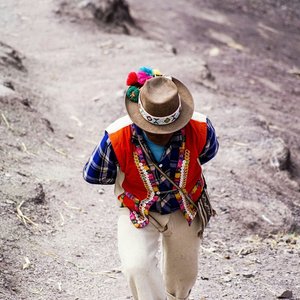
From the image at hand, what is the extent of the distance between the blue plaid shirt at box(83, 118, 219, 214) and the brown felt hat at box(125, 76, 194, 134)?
0.12 metres

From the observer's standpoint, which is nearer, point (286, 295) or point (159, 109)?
point (159, 109)

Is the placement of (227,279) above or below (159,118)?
below

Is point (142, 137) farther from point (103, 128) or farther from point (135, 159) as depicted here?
point (103, 128)

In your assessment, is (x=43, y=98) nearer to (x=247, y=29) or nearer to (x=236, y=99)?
(x=236, y=99)

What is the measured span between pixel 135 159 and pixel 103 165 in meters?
0.18

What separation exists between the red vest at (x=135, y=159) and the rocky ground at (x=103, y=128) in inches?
43.7

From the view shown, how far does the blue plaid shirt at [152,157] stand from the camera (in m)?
3.96

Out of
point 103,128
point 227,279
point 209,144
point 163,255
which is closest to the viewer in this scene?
point 209,144

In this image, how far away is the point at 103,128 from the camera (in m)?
8.12

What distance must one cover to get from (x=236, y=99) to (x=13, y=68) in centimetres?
297

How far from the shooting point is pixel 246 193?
6832 millimetres

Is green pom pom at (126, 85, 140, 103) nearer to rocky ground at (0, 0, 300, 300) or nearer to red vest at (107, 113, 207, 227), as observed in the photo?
→ red vest at (107, 113, 207, 227)

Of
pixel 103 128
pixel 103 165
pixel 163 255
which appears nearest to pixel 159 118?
pixel 103 165

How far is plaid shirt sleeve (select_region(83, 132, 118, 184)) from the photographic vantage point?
3.94 metres
